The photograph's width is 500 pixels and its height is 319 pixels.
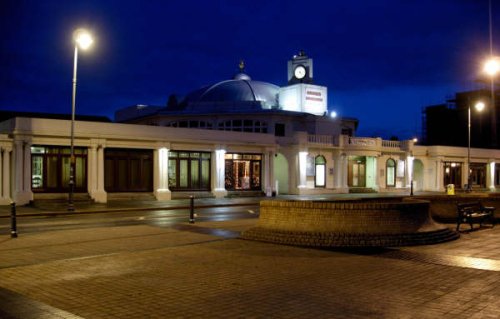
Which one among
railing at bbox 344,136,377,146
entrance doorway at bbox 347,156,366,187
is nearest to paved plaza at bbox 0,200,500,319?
railing at bbox 344,136,377,146

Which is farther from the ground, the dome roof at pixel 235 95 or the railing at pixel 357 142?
the dome roof at pixel 235 95

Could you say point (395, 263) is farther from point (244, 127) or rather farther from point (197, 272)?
point (244, 127)

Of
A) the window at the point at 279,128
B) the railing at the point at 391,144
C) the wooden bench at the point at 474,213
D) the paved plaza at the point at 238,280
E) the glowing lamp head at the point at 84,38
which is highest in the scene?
the glowing lamp head at the point at 84,38

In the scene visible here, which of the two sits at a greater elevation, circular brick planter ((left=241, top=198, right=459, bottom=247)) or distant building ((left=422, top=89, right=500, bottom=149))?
distant building ((left=422, top=89, right=500, bottom=149))

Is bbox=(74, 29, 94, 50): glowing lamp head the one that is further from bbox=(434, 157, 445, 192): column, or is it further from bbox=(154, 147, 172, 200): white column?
bbox=(434, 157, 445, 192): column

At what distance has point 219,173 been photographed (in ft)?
127

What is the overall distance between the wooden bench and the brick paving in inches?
106

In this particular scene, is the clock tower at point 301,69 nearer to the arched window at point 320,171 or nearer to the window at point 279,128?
the window at point 279,128

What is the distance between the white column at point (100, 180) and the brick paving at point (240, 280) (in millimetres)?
18526

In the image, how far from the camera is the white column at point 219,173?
38656 mm

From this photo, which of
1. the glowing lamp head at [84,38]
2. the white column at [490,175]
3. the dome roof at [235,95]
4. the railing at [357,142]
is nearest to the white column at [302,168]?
the railing at [357,142]

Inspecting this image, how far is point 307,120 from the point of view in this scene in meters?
54.7

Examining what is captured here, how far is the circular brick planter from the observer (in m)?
13.2

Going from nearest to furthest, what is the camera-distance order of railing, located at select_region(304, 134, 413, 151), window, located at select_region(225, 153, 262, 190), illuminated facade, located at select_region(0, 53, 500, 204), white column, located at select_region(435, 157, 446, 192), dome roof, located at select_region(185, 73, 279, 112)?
illuminated facade, located at select_region(0, 53, 500, 204), window, located at select_region(225, 153, 262, 190), railing, located at select_region(304, 134, 413, 151), white column, located at select_region(435, 157, 446, 192), dome roof, located at select_region(185, 73, 279, 112)
